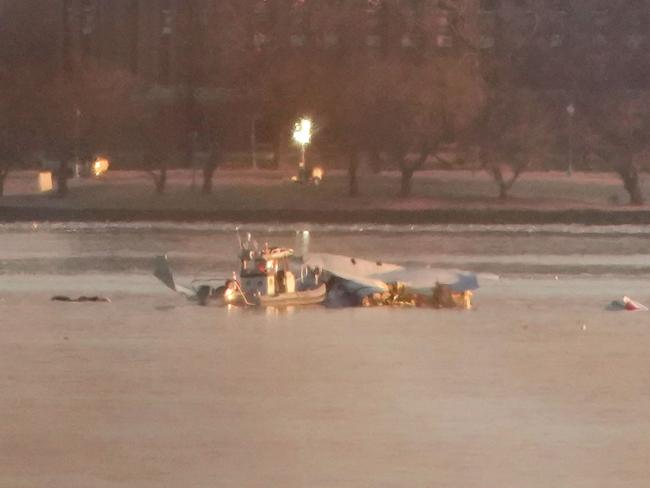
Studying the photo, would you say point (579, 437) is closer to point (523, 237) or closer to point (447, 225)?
point (523, 237)

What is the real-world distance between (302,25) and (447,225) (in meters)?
13.1

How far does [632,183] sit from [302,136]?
854cm

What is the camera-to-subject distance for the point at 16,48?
42.5 meters

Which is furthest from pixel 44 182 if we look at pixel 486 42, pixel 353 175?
pixel 486 42

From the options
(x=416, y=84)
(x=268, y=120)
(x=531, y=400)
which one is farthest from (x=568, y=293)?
(x=268, y=120)

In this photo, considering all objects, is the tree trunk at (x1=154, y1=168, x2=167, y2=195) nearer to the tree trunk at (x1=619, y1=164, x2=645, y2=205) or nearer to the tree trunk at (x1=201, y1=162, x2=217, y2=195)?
the tree trunk at (x1=201, y1=162, x2=217, y2=195)

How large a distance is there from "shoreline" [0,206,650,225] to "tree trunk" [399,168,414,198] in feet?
8.99

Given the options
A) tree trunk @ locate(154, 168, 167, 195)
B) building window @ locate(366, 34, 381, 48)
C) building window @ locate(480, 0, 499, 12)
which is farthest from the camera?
building window @ locate(480, 0, 499, 12)

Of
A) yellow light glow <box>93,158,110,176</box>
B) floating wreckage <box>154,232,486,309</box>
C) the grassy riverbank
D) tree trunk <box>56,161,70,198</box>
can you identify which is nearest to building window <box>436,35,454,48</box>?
the grassy riverbank

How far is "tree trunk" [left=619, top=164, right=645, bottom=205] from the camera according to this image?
38188mm

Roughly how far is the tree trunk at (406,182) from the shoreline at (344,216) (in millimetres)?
2739

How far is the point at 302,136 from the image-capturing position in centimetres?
3900

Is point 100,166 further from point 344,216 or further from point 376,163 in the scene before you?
point 344,216

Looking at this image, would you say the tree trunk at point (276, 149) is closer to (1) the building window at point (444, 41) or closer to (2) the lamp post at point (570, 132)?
(1) the building window at point (444, 41)
